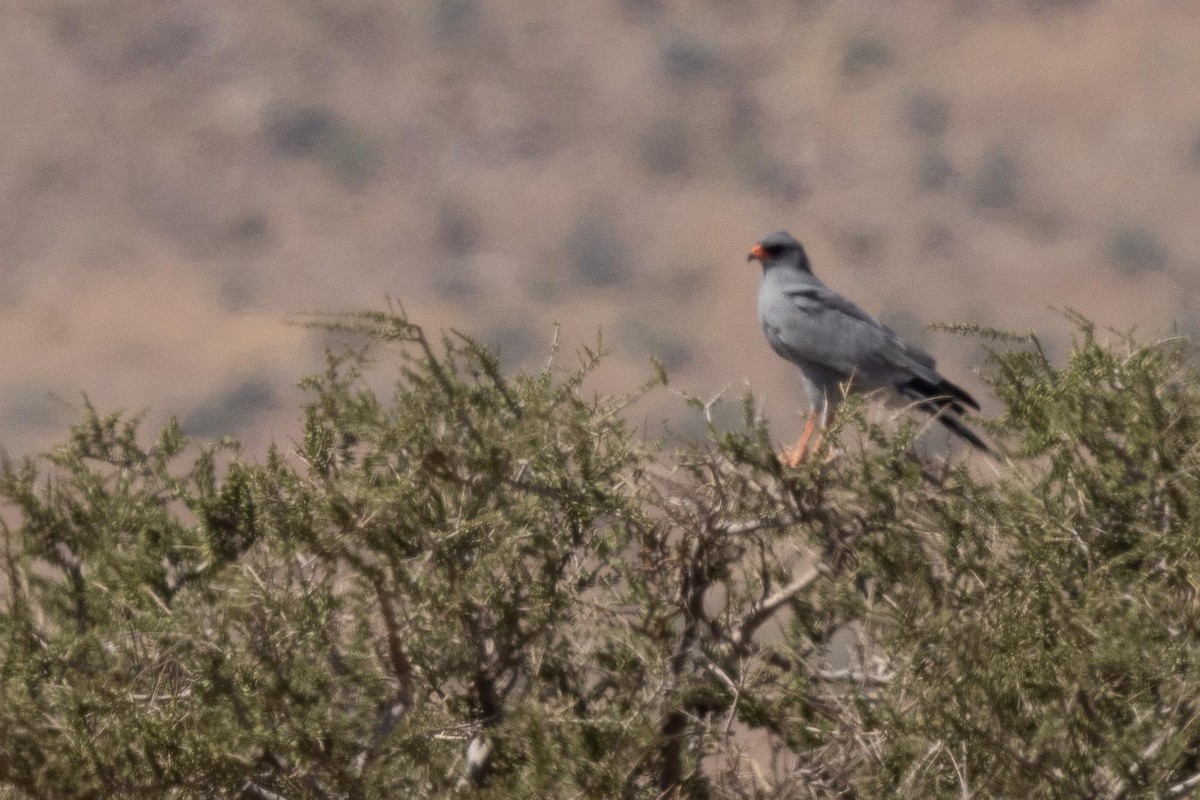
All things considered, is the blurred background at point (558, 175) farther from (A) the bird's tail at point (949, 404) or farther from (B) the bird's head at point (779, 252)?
(A) the bird's tail at point (949, 404)

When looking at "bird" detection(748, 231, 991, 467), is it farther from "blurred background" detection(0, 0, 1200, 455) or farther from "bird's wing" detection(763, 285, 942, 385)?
"blurred background" detection(0, 0, 1200, 455)

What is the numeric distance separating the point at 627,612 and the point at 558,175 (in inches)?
2679

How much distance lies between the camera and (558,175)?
7200 centimetres

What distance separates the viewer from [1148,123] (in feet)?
224

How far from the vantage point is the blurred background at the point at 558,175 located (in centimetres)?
6022

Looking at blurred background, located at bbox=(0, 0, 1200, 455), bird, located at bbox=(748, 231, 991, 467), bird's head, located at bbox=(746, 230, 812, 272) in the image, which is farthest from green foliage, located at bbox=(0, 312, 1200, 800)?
blurred background, located at bbox=(0, 0, 1200, 455)

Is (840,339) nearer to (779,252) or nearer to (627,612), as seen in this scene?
(779,252)

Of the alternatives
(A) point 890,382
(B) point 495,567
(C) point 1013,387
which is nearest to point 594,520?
(B) point 495,567

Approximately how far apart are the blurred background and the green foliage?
1744 inches

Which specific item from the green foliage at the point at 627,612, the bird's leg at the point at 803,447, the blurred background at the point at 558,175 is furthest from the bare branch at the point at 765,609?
the blurred background at the point at 558,175

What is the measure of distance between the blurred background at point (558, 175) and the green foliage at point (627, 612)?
4430 centimetres

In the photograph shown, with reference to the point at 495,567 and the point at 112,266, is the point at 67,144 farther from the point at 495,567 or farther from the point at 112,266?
the point at 495,567

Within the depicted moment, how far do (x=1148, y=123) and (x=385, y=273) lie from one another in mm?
29880

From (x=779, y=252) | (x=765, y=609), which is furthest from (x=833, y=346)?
(x=765, y=609)
